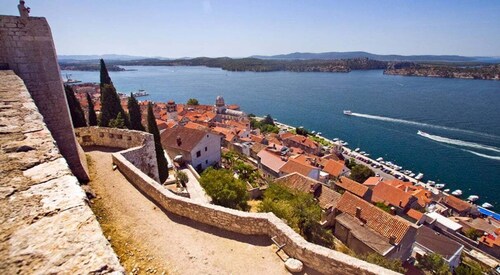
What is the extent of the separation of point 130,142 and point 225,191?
640 cm

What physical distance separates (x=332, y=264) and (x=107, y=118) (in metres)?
29.7

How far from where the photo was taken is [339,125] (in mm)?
77250

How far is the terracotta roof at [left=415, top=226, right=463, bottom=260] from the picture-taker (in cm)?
2525

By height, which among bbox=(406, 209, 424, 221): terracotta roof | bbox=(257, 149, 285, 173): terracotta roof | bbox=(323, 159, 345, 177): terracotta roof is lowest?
bbox=(406, 209, 424, 221): terracotta roof

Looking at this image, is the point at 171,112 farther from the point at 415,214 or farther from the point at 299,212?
the point at 299,212

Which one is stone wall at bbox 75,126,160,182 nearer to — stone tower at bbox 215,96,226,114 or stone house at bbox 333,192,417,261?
stone house at bbox 333,192,417,261

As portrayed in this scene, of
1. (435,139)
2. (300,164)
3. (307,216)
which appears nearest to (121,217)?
(307,216)

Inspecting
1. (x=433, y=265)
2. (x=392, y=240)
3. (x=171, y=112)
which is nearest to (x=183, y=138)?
(x=392, y=240)

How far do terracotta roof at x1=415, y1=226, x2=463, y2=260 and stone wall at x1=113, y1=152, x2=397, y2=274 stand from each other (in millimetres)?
24788

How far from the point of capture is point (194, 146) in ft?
98.3

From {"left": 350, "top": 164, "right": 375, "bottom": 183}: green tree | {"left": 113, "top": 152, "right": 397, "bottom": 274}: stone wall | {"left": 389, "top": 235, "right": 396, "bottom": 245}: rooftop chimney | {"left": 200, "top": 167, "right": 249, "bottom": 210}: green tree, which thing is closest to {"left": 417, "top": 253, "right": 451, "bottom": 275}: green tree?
{"left": 389, "top": 235, "right": 396, "bottom": 245}: rooftop chimney

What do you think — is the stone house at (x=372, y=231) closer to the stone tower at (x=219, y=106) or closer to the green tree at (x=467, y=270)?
the green tree at (x=467, y=270)

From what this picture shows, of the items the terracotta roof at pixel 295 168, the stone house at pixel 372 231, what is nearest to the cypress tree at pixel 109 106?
the terracotta roof at pixel 295 168

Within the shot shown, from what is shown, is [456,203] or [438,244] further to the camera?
[456,203]
